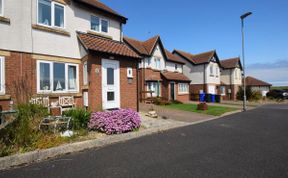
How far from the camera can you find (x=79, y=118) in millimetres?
7906

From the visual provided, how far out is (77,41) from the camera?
11742 mm

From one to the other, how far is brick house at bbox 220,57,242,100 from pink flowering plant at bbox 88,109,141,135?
106 feet

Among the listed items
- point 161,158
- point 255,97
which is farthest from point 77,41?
point 255,97

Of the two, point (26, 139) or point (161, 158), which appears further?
point (26, 139)

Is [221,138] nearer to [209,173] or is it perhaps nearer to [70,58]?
[209,173]

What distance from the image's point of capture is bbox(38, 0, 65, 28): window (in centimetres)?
1023

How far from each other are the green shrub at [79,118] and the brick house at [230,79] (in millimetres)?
33530

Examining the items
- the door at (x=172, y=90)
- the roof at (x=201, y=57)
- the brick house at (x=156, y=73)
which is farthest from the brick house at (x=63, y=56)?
the roof at (x=201, y=57)

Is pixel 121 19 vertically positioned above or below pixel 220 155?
above

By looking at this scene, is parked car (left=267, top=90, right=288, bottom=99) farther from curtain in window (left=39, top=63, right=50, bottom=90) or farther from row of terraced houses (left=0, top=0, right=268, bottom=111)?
curtain in window (left=39, top=63, right=50, bottom=90)

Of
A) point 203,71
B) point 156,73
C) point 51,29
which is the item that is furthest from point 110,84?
point 203,71

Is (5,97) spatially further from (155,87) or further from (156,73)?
(156,73)

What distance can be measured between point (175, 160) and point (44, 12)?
33.0ft

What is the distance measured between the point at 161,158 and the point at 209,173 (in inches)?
55.6
